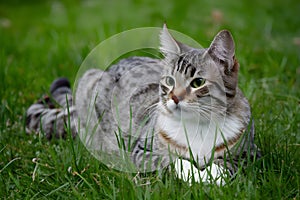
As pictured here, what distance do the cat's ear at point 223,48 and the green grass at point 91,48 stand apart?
55cm

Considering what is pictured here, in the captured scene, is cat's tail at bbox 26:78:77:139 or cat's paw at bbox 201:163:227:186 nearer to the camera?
cat's paw at bbox 201:163:227:186

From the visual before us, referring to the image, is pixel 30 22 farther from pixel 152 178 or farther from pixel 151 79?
pixel 152 178

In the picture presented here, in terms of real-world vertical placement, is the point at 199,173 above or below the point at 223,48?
below

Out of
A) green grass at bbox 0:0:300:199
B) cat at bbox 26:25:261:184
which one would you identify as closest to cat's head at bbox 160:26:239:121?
cat at bbox 26:25:261:184

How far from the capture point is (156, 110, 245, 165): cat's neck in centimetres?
257

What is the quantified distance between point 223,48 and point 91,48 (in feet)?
7.83

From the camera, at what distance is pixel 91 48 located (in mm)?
4715

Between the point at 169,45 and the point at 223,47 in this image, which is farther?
the point at 169,45

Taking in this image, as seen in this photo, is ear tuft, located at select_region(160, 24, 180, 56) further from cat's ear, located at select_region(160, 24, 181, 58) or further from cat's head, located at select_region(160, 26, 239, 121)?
cat's head, located at select_region(160, 26, 239, 121)

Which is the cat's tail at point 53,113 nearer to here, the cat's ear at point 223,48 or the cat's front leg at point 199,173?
the cat's front leg at point 199,173

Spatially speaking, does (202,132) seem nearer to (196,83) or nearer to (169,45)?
(196,83)

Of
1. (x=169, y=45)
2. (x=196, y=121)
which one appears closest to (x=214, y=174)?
(x=196, y=121)

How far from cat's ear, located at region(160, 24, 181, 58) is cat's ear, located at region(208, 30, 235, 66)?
0.24m

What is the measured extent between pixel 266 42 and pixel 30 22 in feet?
11.7
